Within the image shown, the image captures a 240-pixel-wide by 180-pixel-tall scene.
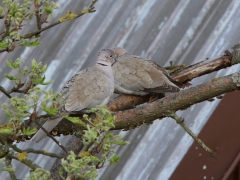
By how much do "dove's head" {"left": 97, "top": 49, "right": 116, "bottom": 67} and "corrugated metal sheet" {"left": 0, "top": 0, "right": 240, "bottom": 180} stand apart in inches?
22.5

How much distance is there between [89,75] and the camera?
303 centimetres

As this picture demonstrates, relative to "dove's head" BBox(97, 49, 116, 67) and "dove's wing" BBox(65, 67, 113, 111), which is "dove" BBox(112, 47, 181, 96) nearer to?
"dove's head" BBox(97, 49, 116, 67)

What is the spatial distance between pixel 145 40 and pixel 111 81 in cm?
102

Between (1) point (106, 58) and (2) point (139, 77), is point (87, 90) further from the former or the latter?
(2) point (139, 77)

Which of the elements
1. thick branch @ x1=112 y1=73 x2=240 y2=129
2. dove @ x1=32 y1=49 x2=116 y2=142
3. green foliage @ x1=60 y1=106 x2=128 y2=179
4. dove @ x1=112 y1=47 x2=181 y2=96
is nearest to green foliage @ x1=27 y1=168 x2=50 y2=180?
green foliage @ x1=60 y1=106 x2=128 y2=179

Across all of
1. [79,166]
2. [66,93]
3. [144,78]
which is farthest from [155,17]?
[79,166]

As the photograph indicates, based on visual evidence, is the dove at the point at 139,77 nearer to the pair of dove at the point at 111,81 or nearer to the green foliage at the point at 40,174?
the pair of dove at the point at 111,81

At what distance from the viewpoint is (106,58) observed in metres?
3.38

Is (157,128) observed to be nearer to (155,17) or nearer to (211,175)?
(211,175)

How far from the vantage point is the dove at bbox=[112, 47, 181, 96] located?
3.38 meters

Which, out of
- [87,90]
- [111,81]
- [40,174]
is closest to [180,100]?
[87,90]

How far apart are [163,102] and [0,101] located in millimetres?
1793

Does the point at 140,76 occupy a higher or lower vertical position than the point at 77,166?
higher

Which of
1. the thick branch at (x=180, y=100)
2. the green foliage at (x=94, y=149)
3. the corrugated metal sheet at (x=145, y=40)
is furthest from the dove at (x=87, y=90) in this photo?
the green foliage at (x=94, y=149)
